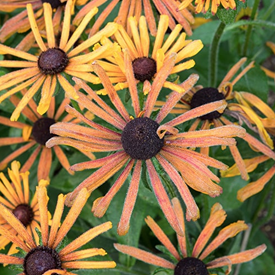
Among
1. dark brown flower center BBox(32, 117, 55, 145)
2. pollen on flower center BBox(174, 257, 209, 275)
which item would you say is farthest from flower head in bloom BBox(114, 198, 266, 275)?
dark brown flower center BBox(32, 117, 55, 145)

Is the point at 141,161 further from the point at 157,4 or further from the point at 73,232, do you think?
the point at 73,232

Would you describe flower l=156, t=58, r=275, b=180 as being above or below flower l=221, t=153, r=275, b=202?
above

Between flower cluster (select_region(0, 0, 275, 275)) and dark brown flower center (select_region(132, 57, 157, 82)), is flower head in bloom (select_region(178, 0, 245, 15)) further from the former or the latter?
dark brown flower center (select_region(132, 57, 157, 82))

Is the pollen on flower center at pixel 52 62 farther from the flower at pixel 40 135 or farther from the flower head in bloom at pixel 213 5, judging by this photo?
the flower head in bloom at pixel 213 5

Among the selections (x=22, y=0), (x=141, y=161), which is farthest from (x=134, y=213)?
(x=22, y=0)

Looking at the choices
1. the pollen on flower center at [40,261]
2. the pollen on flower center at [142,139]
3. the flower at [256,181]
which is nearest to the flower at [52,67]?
the pollen on flower center at [142,139]

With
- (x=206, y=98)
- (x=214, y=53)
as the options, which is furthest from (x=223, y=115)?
(x=214, y=53)

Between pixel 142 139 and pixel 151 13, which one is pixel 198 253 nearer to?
pixel 142 139
